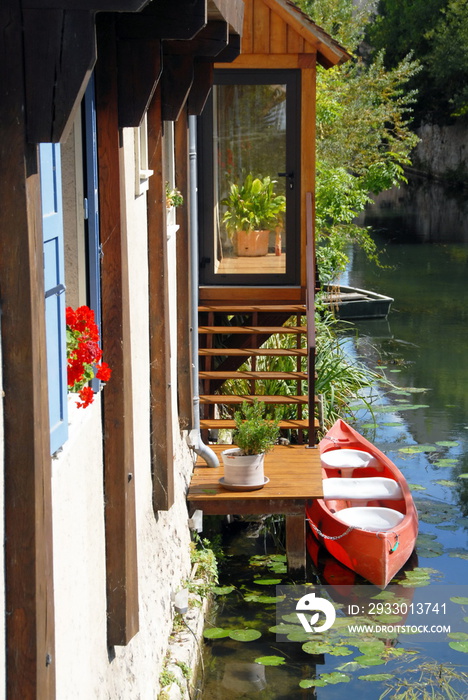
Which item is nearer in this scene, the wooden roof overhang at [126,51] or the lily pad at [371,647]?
the wooden roof overhang at [126,51]

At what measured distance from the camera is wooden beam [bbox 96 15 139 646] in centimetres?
420

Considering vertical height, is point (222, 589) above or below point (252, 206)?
below

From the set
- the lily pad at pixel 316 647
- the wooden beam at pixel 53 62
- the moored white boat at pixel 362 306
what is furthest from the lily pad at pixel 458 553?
the moored white boat at pixel 362 306

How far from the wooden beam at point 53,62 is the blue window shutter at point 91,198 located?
145cm

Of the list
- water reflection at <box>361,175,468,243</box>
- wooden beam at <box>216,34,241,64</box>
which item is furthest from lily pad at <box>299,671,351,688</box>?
water reflection at <box>361,175,468,243</box>

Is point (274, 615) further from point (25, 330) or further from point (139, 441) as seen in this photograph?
point (25, 330)

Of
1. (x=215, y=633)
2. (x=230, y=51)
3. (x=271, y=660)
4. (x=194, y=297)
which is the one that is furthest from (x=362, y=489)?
(x=230, y=51)

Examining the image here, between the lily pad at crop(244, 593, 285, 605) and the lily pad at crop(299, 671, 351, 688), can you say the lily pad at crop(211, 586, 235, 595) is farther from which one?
the lily pad at crop(299, 671, 351, 688)

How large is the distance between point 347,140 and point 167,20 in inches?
522

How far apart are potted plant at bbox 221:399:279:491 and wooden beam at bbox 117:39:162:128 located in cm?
337

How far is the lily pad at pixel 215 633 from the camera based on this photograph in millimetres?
7101

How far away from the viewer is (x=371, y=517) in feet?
26.9

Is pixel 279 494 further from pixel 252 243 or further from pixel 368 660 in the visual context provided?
pixel 252 243

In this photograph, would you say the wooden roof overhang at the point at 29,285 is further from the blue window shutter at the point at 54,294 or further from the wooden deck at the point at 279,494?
the wooden deck at the point at 279,494
